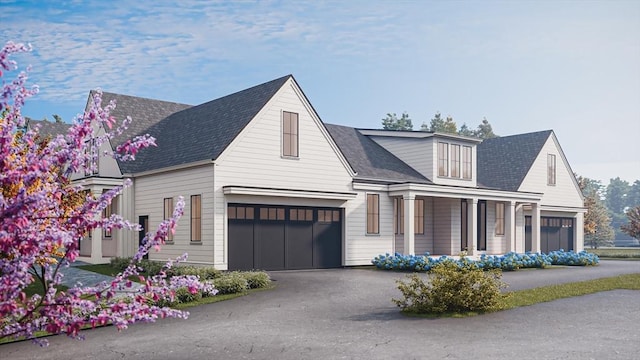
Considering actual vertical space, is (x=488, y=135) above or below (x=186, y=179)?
above

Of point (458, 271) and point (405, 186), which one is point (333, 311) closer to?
point (458, 271)

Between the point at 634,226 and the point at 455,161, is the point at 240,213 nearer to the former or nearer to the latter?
the point at 455,161

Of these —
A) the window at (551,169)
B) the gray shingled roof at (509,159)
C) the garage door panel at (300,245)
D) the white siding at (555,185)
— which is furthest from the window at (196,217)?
the window at (551,169)

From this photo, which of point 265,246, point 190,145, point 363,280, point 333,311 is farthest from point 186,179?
point 333,311

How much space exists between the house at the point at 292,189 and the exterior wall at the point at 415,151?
0.06 metres

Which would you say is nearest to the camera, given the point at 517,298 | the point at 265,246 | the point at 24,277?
the point at 24,277

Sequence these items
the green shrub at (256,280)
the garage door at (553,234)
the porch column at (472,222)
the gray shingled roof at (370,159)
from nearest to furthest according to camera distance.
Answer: the green shrub at (256,280) → the gray shingled roof at (370,159) → the porch column at (472,222) → the garage door at (553,234)

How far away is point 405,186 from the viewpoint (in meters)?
29.9

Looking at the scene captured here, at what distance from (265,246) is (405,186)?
7.70 meters

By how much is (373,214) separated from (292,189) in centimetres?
539

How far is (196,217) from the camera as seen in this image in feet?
83.6

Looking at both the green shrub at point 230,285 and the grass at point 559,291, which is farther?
the green shrub at point 230,285

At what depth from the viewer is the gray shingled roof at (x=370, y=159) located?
32.5 meters

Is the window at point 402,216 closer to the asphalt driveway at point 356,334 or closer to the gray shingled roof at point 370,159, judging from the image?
the gray shingled roof at point 370,159
